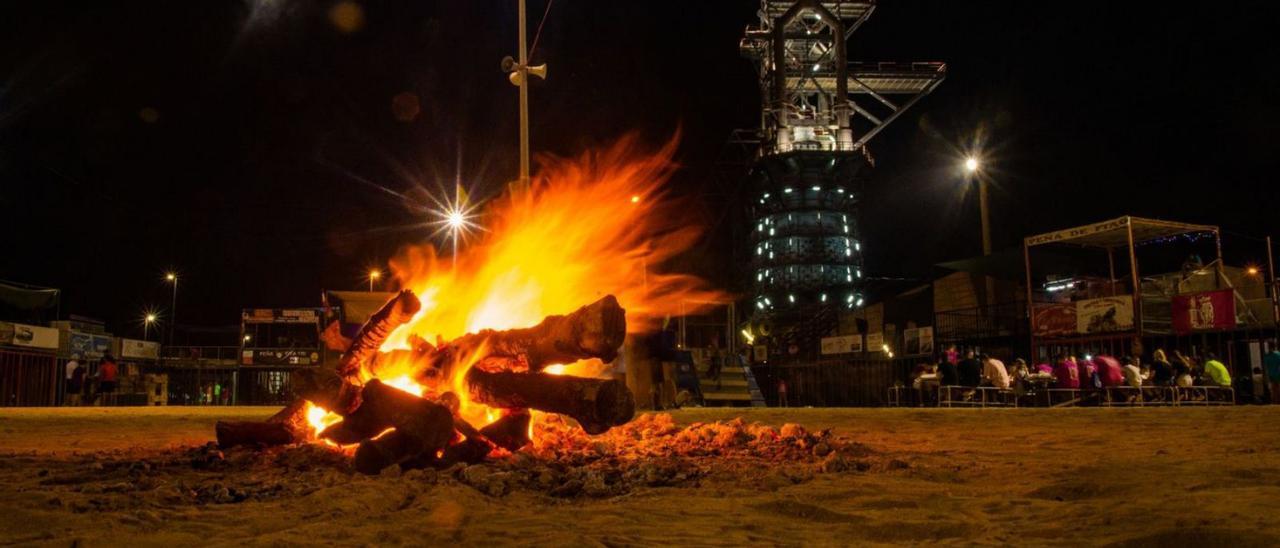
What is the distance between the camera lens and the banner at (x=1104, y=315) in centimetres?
2036

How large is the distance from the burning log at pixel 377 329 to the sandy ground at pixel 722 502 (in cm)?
139

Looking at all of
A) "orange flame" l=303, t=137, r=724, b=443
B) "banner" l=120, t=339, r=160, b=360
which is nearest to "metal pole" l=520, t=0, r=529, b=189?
"orange flame" l=303, t=137, r=724, b=443

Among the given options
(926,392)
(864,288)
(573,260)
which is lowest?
(926,392)

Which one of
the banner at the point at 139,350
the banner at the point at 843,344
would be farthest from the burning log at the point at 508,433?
the banner at the point at 139,350

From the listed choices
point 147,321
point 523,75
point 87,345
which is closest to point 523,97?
point 523,75

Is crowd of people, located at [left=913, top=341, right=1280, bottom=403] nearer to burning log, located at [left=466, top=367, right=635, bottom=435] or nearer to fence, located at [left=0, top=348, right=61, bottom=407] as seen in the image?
burning log, located at [left=466, top=367, right=635, bottom=435]

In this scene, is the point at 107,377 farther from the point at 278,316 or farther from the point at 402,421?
the point at 402,421

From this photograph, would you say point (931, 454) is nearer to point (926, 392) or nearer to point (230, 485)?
point (230, 485)

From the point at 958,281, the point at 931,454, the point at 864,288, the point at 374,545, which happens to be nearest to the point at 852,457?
the point at 931,454

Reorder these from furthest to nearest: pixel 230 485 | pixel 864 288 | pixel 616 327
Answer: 1. pixel 864 288
2. pixel 616 327
3. pixel 230 485

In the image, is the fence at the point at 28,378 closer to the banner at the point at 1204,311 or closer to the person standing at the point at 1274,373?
the banner at the point at 1204,311

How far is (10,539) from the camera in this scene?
3943 millimetres

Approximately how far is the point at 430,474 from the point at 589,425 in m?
1.48

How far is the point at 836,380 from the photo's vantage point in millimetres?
27547
